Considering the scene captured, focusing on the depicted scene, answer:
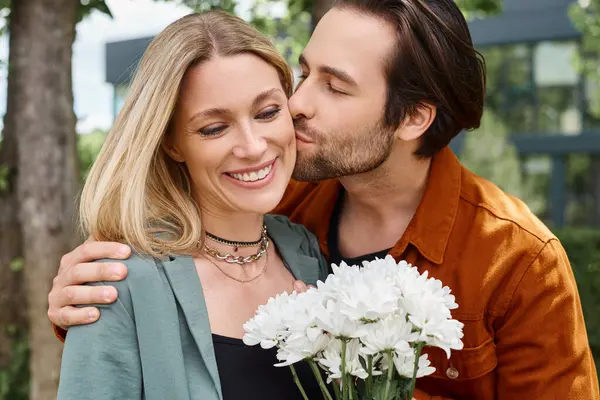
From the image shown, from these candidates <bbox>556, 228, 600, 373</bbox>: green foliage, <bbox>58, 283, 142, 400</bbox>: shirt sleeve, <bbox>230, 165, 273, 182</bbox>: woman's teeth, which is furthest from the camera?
<bbox>556, 228, 600, 373</bbox>: green foliage

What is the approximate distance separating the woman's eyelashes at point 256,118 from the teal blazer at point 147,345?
0.46 m

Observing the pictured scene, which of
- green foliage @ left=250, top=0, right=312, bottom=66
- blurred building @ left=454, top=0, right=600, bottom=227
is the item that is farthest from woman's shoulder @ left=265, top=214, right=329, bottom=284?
blurred building @ left=454, top=0, right=600, bottom=227

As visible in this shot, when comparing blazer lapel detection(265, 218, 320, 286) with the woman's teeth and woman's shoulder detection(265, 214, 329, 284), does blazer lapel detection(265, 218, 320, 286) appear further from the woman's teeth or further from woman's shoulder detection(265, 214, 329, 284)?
the woman's teeth

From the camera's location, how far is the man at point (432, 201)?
3059 millimetres

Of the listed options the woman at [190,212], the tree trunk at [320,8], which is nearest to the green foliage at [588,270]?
the tree trunk at [320,8]

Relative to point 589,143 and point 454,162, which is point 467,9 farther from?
point 589,143

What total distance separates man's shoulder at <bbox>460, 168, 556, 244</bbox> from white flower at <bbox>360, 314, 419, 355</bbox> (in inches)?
51.1

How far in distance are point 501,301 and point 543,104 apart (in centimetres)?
2007

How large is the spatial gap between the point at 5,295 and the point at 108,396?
4234 mm

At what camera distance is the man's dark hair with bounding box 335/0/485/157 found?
341 centimetres

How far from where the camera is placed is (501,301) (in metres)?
3.07

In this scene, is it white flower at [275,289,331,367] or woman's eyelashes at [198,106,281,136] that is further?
woman's eyelashes at [198,106,281,136]

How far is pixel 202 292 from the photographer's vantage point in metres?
2.60

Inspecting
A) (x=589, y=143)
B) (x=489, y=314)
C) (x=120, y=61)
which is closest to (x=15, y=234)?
(x=489, y=314)
